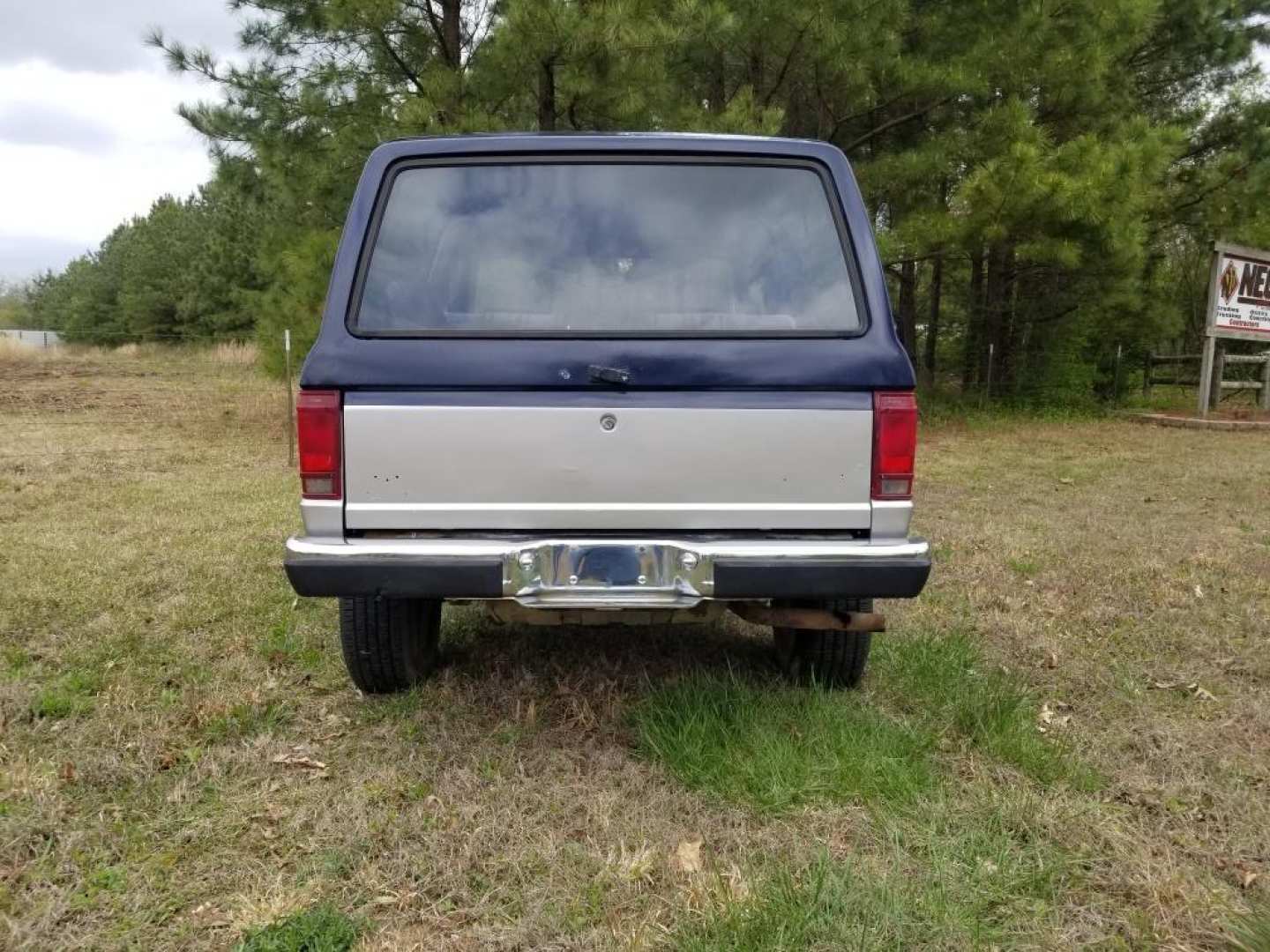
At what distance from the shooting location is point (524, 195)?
8.70 ft

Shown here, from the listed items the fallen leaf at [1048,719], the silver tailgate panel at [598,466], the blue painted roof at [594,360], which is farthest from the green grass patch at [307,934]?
the fallen leaf at [1048,719]

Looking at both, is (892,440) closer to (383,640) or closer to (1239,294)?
(383,640)

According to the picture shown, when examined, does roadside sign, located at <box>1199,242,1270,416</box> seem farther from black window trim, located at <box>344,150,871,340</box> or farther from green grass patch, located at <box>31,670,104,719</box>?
green grass patch, located at <box>31,670,104,719</box>

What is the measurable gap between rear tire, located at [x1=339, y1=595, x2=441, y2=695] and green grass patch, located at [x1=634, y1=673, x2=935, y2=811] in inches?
31.5

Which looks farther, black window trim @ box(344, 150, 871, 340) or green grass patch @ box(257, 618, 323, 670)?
green grass patch @ box(257, 618, 323, 670)

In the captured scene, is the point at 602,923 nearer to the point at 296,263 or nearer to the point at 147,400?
the point at 296,263

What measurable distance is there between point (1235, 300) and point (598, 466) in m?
14.2

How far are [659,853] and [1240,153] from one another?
54.5 ft

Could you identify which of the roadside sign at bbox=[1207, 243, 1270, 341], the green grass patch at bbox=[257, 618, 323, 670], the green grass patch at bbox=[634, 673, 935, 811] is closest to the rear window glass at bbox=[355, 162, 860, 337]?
the green grass patch at bbox=[634, 673, 935, 811]

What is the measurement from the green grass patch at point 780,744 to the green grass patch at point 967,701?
6.2 inches

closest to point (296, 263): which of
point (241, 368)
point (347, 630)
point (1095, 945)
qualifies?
point (347, 630)

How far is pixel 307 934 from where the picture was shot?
1.92 metres

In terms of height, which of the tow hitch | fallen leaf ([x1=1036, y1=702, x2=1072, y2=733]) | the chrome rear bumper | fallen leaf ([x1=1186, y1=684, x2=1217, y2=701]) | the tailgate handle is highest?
the tailgate handle

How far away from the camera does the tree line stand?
27.6 feet
